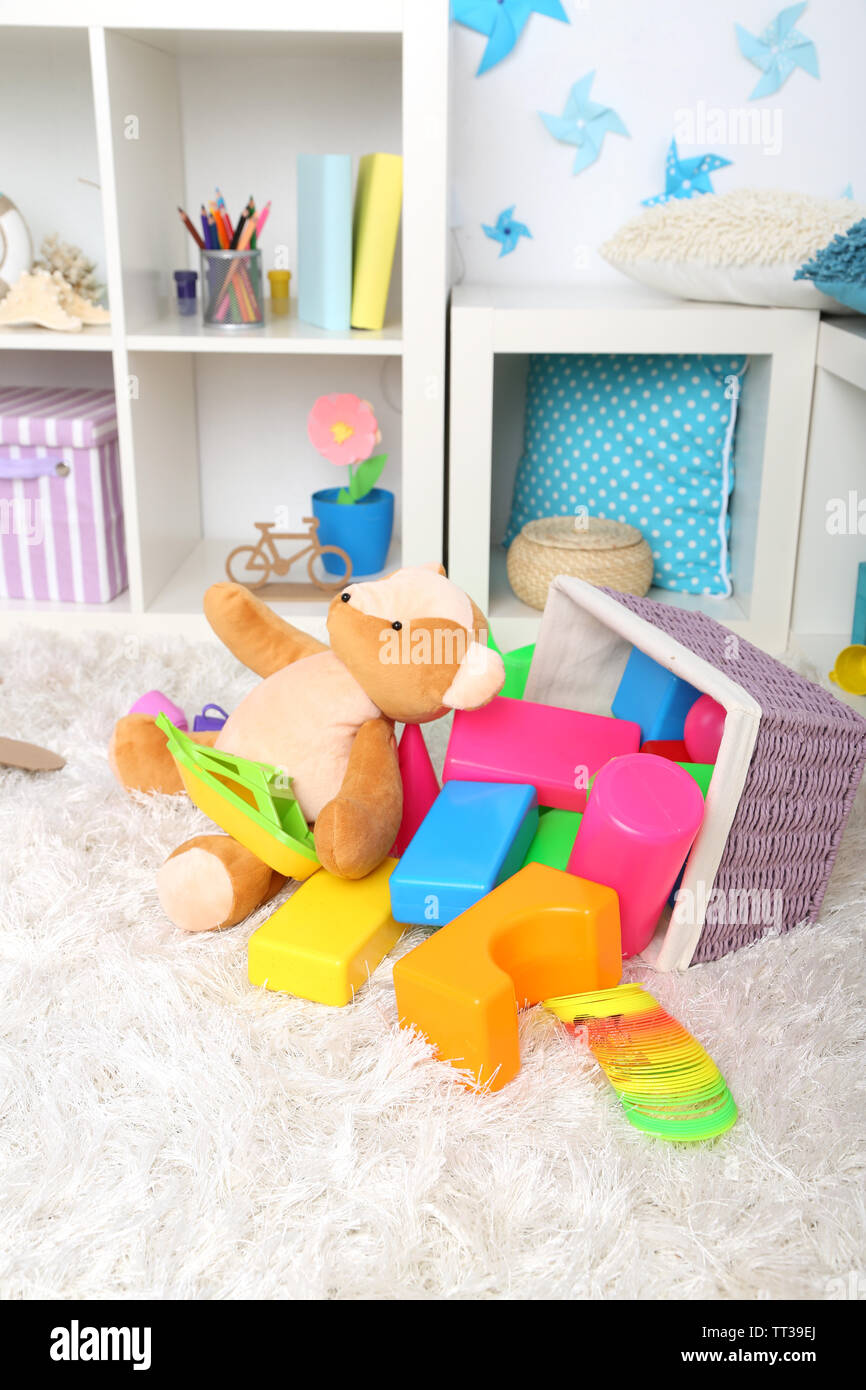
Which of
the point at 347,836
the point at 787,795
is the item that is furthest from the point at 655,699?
the point at 347,836

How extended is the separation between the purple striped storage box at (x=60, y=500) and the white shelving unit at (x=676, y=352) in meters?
0.46

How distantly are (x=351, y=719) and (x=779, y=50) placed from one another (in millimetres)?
1196

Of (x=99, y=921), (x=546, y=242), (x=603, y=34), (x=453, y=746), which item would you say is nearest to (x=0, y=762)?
(x=99, y=921)

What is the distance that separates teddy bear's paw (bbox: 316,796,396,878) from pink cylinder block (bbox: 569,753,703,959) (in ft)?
0.50

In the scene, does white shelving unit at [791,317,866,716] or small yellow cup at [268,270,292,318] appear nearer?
white shelving unit at [791,317,866,716]

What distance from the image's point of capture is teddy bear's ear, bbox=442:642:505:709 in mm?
925

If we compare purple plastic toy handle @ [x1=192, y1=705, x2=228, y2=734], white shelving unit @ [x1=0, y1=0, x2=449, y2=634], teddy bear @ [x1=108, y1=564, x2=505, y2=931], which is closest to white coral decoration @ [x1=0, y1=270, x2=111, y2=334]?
white shelving unit @ [x1=0, y1=0, x2=449, y2=634]

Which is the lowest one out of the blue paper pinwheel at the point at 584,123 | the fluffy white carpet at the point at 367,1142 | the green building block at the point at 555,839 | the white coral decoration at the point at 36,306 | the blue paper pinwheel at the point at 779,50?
the fluffy white carpet at the point at 367,1142

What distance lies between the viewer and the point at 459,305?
1.43 metres

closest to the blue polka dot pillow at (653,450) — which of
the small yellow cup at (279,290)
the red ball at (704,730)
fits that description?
the small yellow cup at (279,290)

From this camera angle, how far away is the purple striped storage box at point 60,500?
150 centimetres

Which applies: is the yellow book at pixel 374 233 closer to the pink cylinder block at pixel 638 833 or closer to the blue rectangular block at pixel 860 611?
the blue rectangular block at pixel 860 611

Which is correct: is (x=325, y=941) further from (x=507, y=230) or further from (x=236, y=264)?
(x=507, y=230)

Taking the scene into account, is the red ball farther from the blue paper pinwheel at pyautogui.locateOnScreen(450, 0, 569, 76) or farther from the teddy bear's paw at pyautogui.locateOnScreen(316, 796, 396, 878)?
the blue paper pinwheel at pyautogui.locateOnScreen(450, 0, 569, 76)
